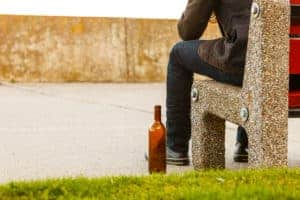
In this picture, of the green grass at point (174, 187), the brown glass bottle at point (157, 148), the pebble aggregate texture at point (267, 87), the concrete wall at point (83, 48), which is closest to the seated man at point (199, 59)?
the pebble aggregate texture at point (267, 87)

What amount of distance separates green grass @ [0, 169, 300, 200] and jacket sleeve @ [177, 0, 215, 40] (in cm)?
108

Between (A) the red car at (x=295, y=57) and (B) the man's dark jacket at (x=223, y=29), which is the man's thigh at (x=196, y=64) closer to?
(B) the man's dark jacket at (x=223, y=29)

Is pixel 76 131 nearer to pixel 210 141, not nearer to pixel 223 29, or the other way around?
pixel 210 141

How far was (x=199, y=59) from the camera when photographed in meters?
5.02

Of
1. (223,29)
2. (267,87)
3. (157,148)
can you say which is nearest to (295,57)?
(267,87)

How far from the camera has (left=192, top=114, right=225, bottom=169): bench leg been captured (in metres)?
5.14

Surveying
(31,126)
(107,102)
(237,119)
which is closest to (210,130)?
(237,119)

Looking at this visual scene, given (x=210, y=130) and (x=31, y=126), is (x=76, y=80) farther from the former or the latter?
(x=210, y=130)

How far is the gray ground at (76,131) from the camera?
549 centimetres

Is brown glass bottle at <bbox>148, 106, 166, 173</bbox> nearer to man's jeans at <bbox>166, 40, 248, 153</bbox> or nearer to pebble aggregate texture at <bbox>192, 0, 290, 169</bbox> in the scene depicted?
man's jeans at <bbox>166, 40, 248, 153</bbox>

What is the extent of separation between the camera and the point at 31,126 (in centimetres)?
758

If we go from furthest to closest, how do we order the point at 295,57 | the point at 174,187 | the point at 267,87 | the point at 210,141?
the point at 210,141, the point at 295,57, the point at 267,87, the point at 174,187

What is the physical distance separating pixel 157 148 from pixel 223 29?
2.34 feet

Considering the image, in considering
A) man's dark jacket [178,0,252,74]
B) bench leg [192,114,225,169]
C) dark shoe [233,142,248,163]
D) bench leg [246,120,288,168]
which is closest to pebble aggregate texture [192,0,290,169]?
bench leg [246,120,288,168]
